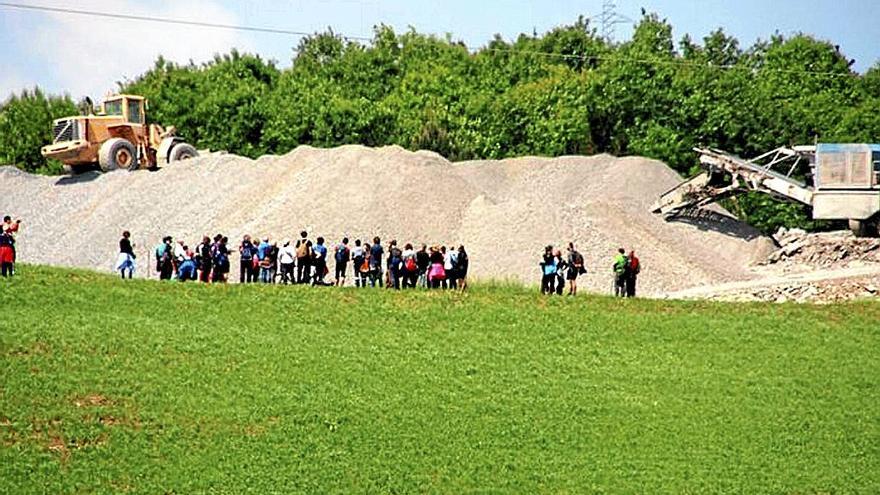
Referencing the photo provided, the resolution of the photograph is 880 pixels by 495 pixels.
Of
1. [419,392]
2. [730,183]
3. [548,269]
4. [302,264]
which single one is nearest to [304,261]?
[302,264]

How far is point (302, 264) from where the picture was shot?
44.0m

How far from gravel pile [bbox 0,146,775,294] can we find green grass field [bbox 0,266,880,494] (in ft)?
37.1

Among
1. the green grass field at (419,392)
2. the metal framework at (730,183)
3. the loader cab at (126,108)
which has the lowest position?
the green grass field at (419,392)

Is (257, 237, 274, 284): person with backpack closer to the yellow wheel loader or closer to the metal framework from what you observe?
the metal framework

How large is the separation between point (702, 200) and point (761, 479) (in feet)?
108

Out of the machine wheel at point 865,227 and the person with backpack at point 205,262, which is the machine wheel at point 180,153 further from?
the machine wheel at point 865,227

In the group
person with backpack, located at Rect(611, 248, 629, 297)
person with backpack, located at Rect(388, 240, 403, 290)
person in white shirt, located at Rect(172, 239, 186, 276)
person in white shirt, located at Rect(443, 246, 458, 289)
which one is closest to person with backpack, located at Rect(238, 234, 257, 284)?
person in white shirt, located at Rect(172, 239, 186, 276)

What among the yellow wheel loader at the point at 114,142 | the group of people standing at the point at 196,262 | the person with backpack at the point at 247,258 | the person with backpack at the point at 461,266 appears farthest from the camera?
the yellow wheel loader at the point at 114,142

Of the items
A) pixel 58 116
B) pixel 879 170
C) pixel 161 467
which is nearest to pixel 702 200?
pixel 879 170

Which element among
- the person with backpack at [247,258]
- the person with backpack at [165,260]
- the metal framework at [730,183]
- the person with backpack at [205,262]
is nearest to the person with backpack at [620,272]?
the person with backpack at [247,258]

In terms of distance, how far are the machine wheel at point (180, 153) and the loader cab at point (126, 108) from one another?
2.09 m

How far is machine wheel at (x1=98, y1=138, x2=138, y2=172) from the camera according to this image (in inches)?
2763

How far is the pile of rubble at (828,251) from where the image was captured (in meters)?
55.2

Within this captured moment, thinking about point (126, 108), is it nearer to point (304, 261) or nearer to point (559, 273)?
point (304, 261)
